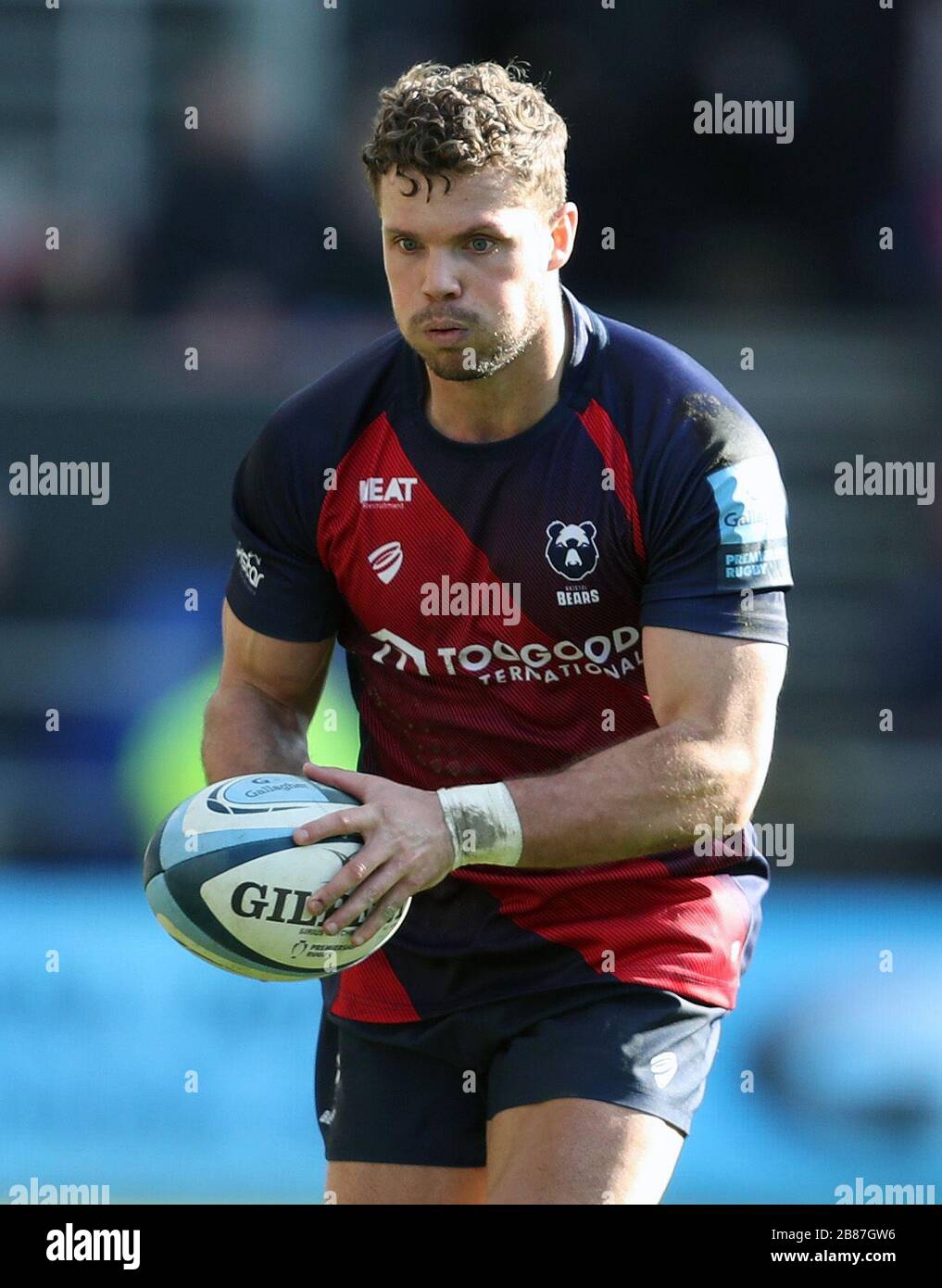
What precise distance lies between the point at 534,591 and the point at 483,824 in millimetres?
491

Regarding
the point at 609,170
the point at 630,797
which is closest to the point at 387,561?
the point at 630,797

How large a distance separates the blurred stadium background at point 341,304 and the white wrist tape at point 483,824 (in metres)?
3.28

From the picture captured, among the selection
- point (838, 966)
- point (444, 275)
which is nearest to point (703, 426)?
point (444, 275)


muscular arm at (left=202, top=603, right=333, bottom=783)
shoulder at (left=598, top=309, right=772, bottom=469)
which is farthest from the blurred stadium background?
shoulder at (left=598, top=309, right=772, bottom=469)

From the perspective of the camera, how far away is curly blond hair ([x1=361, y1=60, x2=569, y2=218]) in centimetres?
340

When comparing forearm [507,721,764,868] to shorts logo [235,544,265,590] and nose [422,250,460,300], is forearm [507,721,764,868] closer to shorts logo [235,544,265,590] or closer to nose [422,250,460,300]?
shorts logo [235,544,265,590]

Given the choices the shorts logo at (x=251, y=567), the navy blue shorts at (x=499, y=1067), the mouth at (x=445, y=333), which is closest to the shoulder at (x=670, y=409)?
the mouth at (x=445, y=333)

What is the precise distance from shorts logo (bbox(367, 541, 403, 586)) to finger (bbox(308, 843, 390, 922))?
665mm

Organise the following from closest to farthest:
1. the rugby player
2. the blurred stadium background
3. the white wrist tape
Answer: the white wrist tape < the rugby player < the blurred stadium background

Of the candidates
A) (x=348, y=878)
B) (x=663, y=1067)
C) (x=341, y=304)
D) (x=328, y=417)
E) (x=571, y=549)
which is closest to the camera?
(x=348, y=878)

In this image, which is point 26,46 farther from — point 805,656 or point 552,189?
point 552,189

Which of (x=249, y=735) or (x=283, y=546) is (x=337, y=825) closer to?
(x=249, y=735)

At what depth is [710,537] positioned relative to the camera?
335 centimetres

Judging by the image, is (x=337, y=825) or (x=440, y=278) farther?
(x=440, y=278)
